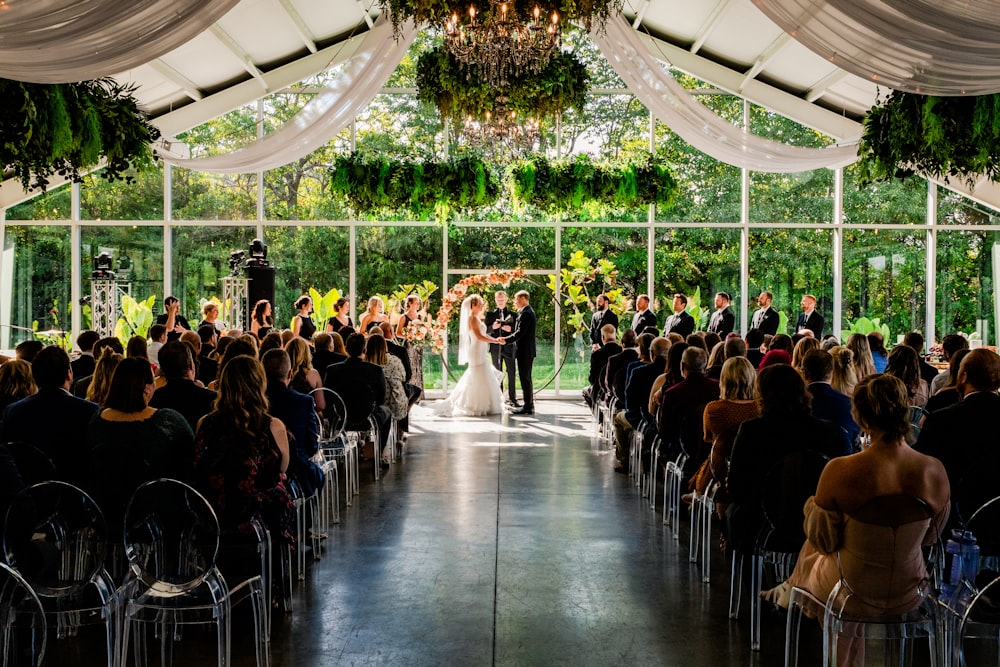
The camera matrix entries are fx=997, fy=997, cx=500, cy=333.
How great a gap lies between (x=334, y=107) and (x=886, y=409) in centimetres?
744

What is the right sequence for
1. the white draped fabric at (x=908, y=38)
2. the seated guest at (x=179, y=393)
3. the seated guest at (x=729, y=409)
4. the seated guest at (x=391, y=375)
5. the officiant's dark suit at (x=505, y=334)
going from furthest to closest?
1. the officiant's dark suit at (x=505, y=334)
2. the seated guest at (x=391, y=375)
3. the white draped fabric at (x=908, y=38)
4. the seated guest at (x=179, y=393)
5. the seated guest at (x=729, y=409)

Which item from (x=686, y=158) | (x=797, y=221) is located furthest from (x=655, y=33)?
(x=797, y=221)

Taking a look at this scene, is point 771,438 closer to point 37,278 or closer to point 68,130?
point 68,130

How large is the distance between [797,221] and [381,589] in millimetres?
11270

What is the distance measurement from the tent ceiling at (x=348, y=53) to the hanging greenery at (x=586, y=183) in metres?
1.65

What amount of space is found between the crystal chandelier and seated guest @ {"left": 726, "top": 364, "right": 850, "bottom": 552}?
4.44 metres

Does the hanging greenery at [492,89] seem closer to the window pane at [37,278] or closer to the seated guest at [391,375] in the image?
the seated guest at [391,375]

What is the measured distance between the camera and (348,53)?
578 inches

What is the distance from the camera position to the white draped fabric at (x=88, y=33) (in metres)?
5.18

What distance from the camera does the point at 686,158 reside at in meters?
14.7

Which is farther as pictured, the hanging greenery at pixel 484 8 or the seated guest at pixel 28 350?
the hanging greenery at pixel 484 8

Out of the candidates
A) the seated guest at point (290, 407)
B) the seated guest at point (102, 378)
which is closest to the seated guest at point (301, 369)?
the seated guest at point (290, 407)

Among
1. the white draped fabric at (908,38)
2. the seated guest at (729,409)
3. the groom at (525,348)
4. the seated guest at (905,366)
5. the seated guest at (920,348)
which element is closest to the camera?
the seated guest at (729,409)

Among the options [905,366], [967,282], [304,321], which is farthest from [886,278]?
[905,366]
